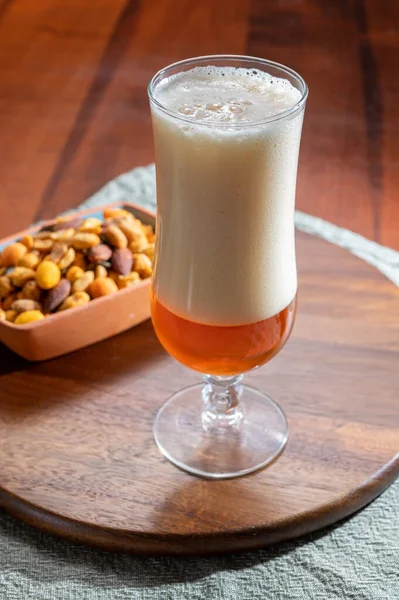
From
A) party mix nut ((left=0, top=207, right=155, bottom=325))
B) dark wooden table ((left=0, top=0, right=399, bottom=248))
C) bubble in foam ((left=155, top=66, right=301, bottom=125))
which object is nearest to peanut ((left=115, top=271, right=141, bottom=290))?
party mix nut ((left=0, top=207, right=155, bottom=325))

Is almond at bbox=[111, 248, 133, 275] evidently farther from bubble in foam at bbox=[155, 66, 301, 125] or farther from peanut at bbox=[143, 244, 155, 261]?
bubble in foam at bbox=[155, 66, 301, 125]

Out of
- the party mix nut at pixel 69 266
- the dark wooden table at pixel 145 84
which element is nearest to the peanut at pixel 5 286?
the party mix nut at pixel 69 266

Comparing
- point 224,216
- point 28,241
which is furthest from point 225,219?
point 28,241

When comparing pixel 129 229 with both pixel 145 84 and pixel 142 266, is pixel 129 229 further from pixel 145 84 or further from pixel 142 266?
pixel 145 84

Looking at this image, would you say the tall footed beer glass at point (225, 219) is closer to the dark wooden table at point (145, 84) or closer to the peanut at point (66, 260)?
the peanut at point (66, 260)

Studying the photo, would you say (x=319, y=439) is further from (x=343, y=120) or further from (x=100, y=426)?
(x=343, y=120)

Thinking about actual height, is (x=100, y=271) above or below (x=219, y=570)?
above
